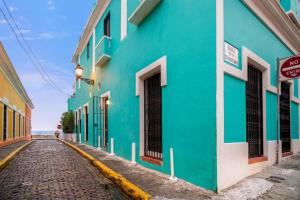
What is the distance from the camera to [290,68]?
5.64 m

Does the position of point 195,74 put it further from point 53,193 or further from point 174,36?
point 53,193

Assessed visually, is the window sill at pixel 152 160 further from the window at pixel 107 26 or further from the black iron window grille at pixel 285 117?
the window at pixel 107 26

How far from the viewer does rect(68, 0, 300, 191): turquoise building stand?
3.92 meters

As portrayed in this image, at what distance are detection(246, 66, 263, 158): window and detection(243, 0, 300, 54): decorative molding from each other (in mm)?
1425

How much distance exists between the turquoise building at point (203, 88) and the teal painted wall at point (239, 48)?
21 mm

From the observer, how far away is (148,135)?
631 centimetres

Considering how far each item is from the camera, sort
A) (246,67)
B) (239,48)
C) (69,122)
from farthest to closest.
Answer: (69,122)
(246,67)
(239,48)

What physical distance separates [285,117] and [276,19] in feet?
11.1

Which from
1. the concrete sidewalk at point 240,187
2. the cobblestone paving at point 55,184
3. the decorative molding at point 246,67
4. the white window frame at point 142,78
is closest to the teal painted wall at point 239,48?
the decorative molding at point 246,67

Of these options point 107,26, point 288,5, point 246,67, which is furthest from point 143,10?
point 288,5

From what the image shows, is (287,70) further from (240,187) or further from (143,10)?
(143,10)

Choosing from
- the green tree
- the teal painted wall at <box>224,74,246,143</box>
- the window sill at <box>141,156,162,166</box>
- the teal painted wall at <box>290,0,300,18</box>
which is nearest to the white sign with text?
the teal painted wall at <box>224,74,246,143</box>

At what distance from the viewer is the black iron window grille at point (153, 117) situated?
5805 mm

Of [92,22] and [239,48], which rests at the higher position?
[92,22]
